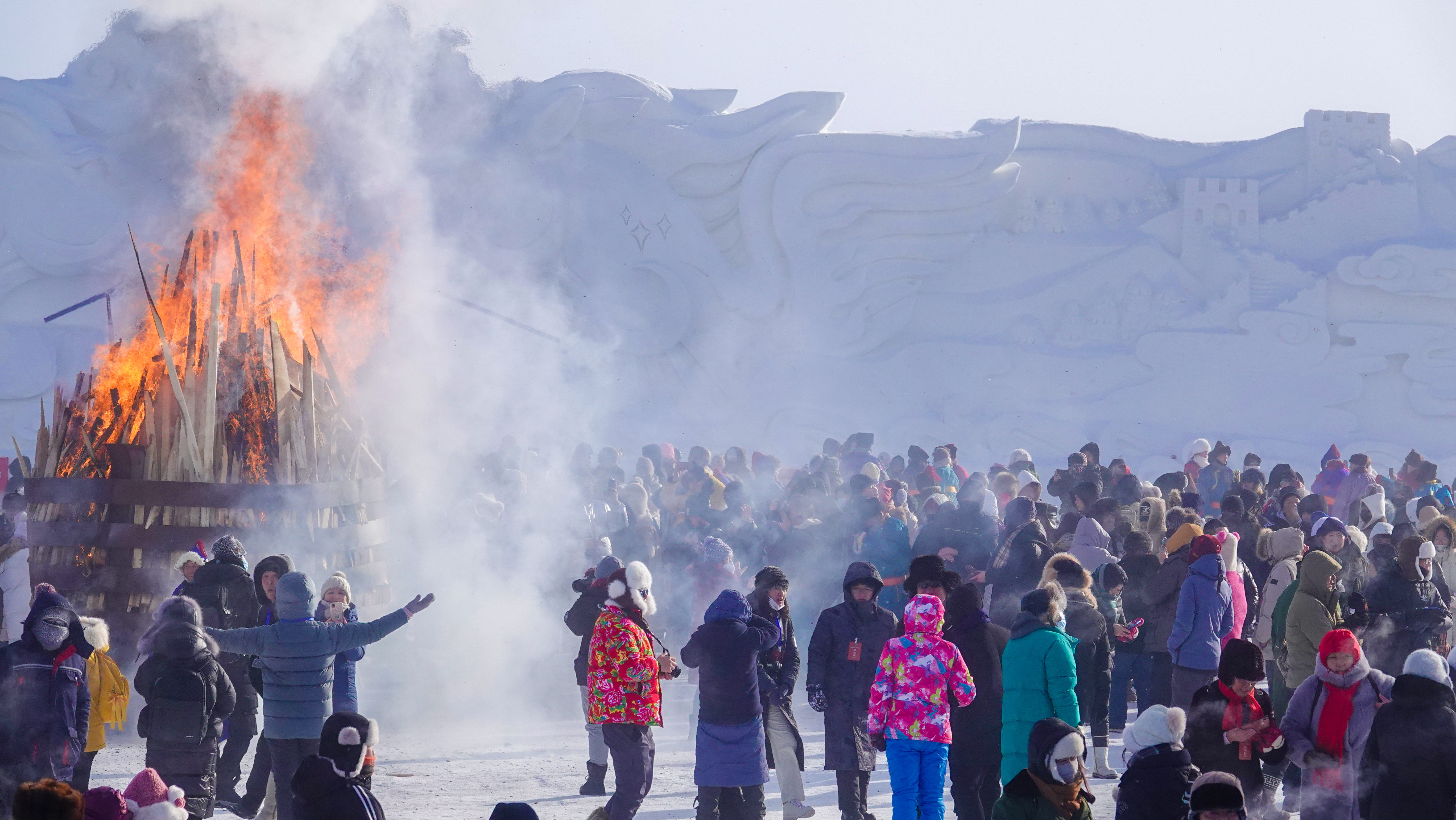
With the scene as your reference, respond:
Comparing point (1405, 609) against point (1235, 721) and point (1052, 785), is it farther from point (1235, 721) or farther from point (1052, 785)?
point (1052, 785)

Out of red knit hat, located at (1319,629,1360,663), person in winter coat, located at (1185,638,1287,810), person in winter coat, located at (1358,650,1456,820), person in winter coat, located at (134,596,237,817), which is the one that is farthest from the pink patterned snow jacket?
person in winter coat, located at (134,596,237,817)

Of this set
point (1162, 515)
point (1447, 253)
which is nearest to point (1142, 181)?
point (1447, 253)

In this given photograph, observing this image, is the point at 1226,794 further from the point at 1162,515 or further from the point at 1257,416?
the point at 1257,416

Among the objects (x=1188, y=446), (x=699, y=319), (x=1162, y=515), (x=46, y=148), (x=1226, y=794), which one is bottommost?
(x=1226, y=794)

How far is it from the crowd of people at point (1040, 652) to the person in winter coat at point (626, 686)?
0.4 inches

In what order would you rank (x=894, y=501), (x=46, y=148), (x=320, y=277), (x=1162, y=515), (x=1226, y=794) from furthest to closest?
(x=46, y=148) < (x=320, y=277) < (x=894, y=501) < (x=1162, y=515) < (x=1226, y=794)

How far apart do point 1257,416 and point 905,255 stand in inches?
223

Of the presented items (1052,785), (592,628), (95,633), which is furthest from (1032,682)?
(95,633)

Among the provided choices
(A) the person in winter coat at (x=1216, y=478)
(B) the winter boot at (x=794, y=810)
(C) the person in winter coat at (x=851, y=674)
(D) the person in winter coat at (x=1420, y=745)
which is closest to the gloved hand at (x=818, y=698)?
(C) the person in winter coat at (x=851, y=674)

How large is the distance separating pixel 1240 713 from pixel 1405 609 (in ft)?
9.84

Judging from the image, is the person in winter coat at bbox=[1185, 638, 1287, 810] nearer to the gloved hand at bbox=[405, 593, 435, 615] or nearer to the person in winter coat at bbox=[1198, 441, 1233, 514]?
the gloved hand at bbox=[405, 593, 435, 615]

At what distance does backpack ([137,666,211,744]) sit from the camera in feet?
20.2

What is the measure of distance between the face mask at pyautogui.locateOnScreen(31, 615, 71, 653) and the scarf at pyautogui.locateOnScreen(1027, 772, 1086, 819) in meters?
4.16

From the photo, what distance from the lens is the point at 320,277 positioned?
13.4 metres
